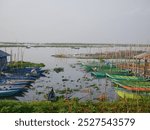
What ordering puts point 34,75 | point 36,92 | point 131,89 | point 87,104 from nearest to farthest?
point 87,104, point 131,89, point 36,92, point 34,75

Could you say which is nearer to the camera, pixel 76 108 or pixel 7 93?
pixel 76 108

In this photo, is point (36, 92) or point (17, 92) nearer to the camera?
point (17, 92)

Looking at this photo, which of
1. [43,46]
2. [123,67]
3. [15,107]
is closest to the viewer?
[15,107]

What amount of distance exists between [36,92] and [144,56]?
10.4 feet

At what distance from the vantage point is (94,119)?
75.5 inches

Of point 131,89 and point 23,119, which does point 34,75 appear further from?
point 23,119

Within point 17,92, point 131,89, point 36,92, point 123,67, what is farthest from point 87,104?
point 123,67

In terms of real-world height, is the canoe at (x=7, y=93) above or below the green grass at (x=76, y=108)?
below

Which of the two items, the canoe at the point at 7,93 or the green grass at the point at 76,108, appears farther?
the canoe at the point at 7,93

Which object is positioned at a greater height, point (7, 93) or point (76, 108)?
point (76, 108)

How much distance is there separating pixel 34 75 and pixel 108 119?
6.81 m

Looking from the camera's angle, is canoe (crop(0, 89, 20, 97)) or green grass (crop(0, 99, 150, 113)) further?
canoe (crop(0, 89, 20, 97))

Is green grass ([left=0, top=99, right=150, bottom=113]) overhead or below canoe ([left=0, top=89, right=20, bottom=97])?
overhead

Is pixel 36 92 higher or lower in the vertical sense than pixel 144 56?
lower
